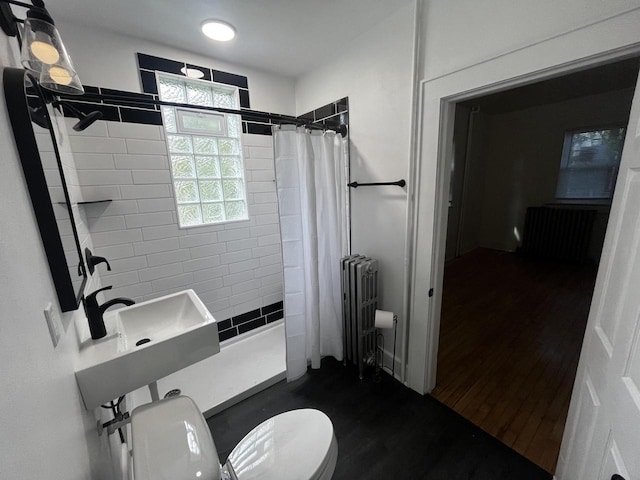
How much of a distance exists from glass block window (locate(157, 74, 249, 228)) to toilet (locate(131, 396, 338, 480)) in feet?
5.00

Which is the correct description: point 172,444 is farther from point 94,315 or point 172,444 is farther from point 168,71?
point 168,71

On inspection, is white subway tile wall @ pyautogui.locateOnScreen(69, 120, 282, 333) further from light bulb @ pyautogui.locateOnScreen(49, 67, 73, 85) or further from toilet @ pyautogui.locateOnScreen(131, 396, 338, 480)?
toilet @ pyautogui.locateOnScreen(131, 396, 338, 480)

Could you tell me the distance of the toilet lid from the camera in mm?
979

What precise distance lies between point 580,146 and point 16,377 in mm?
5981

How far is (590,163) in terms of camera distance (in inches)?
154

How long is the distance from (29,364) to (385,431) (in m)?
1.70

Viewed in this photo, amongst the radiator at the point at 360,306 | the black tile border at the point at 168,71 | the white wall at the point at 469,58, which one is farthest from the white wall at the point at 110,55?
the radiator at the point at 360,306

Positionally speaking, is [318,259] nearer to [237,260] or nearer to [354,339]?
[354,339]

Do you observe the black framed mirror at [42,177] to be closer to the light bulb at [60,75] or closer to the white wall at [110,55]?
the light bulb at [60,75]

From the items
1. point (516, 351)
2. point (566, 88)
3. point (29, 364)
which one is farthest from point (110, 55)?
point (566, 88)

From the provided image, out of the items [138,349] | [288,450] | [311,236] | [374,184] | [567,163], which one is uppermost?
[567,163]

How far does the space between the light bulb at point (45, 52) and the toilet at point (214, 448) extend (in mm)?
1170

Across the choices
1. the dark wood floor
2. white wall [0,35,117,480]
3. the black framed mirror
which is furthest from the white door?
the black framed mirror

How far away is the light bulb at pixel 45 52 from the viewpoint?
73cm
